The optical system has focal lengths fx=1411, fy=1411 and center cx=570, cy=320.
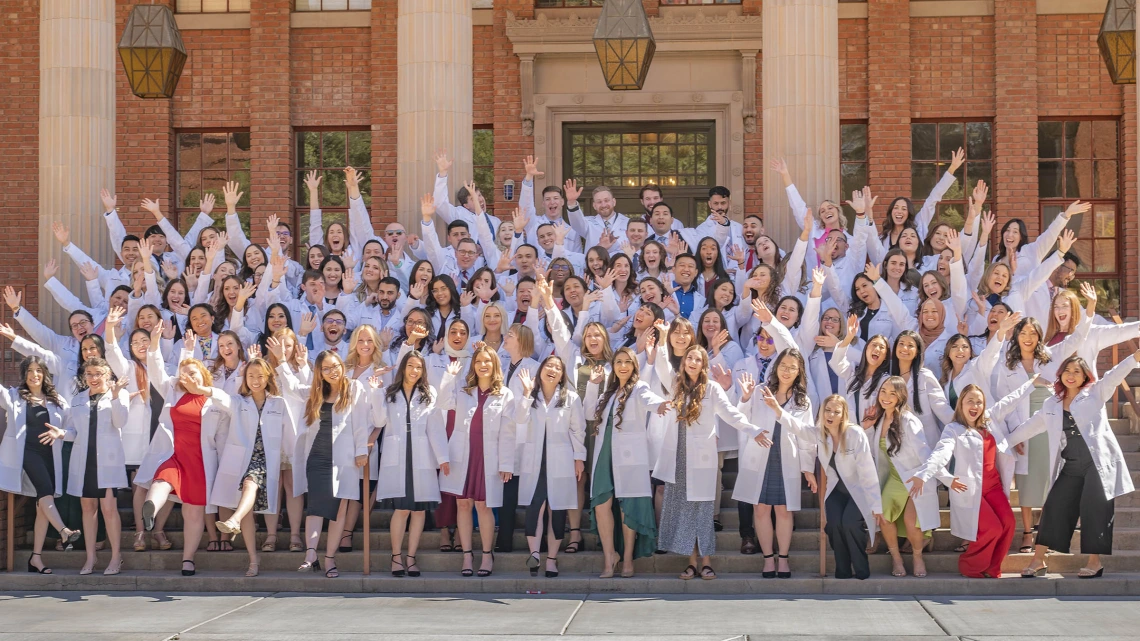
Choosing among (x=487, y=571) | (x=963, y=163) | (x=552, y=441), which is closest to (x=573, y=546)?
(x=487, y=571)

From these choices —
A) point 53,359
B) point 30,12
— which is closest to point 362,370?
point 53,359

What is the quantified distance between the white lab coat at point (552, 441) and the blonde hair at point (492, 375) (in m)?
0.24

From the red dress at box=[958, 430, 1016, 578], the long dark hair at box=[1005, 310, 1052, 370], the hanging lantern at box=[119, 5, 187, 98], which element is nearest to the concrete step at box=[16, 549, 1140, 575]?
the red dress at box=[958, 430, 1016, 578]

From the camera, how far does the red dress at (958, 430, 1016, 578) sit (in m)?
10.9

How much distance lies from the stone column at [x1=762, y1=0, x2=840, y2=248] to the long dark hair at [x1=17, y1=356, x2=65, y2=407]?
7.06 m

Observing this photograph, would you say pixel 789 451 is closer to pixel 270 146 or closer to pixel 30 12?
pixel 270 146

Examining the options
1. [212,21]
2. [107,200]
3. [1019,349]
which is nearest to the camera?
[1019,349]

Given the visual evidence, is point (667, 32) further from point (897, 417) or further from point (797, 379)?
point (897, 417)

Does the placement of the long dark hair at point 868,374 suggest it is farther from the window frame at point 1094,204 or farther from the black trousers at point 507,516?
the window frame at point 1094,204

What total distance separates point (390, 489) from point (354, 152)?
8.80 m

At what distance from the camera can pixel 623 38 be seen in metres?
13.7

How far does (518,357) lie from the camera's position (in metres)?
11.8

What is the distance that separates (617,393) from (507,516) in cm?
140

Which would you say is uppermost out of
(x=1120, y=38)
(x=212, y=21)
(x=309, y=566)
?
(x=212, y=21)
